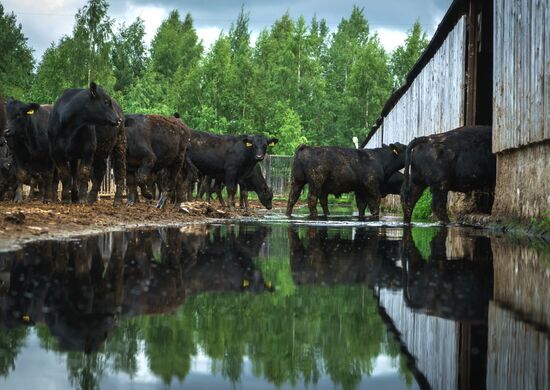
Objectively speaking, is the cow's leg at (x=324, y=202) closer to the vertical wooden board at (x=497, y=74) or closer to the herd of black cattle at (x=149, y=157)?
the herd of black cattle at (x=149, y=157)

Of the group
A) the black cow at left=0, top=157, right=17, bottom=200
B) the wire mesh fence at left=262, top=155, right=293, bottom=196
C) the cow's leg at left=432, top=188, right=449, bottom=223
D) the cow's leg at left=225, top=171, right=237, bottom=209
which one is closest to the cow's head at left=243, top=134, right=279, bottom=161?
the cow's leg at left=225, top=171, right=237, bottom=209

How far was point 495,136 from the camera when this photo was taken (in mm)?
12336

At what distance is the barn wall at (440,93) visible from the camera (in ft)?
51.7

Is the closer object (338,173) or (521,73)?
(521,73)

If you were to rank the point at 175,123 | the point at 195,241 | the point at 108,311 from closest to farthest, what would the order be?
the point at 108,311, the point at 195,241, the point at 175,123

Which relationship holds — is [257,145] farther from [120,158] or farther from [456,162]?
[456,162]

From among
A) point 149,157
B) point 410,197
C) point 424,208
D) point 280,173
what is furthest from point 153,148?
point 280,173

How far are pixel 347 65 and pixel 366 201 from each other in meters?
52.9

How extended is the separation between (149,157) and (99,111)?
250 centimetres

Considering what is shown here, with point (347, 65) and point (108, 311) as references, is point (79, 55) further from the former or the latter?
point (108, 311)

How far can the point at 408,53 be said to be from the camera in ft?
217

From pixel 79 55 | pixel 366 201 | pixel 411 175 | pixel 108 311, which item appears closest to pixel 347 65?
Answer: pixel 79 55

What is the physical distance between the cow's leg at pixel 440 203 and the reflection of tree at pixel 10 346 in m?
11.6

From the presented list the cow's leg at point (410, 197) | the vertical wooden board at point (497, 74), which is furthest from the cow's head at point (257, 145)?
the vertical wooden board at point (497, 74)
